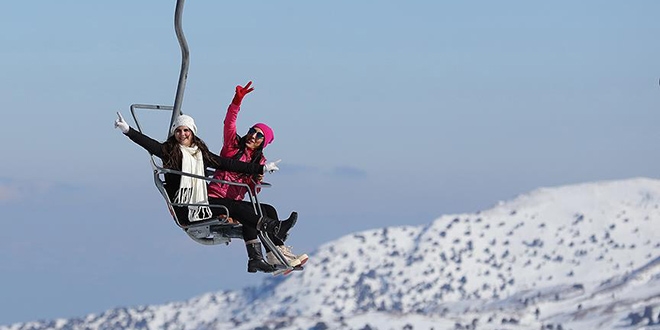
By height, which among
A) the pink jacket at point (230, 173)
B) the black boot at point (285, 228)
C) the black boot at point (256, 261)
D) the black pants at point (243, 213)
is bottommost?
the black boot at point (256, 261)

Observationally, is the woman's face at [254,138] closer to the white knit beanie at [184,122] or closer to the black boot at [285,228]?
the white knit beanie at [184,122]

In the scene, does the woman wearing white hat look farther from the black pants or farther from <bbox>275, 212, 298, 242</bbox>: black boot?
<bbox>275, 212, 298, 242</bbox>: black boot

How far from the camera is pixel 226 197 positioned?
85.7ft

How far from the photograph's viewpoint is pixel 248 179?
2553cm

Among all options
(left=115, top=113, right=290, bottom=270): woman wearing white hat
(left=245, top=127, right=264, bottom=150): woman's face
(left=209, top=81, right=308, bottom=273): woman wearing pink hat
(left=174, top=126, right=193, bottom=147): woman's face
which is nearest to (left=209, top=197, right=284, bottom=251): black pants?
(left=209, top=81, right=308, bottom=273): woman wearing pink hat

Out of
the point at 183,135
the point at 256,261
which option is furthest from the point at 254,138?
the point at 256,261

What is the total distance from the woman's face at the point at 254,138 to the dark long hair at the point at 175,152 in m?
0.79

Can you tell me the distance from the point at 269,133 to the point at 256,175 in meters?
0.79

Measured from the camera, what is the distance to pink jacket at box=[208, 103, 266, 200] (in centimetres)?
2558

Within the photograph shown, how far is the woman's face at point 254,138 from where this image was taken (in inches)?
1002

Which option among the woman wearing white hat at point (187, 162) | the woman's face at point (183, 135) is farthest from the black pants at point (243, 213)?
the woman's face at point (183, 135)

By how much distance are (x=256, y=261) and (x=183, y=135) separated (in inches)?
113

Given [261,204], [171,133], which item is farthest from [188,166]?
[261,204]

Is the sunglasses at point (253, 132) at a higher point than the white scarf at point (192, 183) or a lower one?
higher
